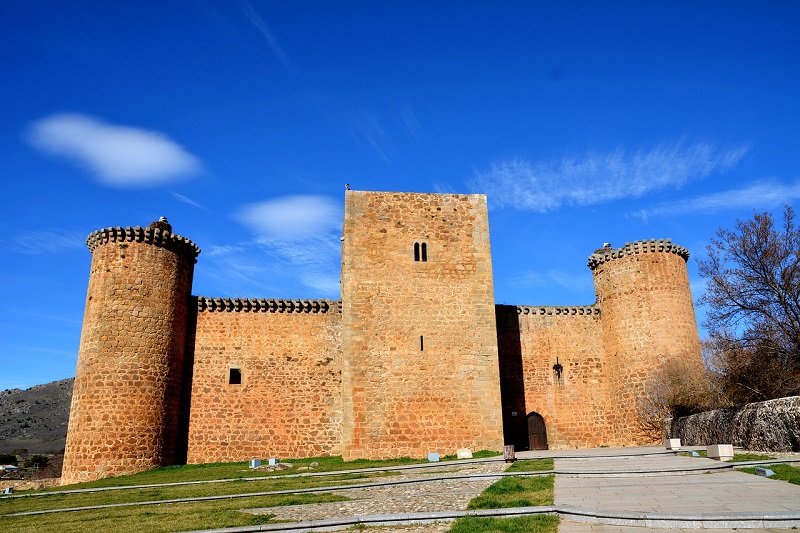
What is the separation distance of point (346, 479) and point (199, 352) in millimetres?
10911

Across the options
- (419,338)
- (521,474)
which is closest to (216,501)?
(521,474)

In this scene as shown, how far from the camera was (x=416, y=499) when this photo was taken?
9.20m

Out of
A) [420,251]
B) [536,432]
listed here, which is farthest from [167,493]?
[536,432]

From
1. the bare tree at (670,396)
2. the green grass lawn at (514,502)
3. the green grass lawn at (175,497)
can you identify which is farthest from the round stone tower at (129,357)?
the bare tree at (670,396)

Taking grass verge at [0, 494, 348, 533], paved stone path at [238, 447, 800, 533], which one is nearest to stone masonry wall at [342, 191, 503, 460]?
paved stone path at [238, 447, 800, 533]

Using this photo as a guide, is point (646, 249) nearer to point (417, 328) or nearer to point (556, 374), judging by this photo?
point (556, 374)

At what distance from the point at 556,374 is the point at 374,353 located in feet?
29.4

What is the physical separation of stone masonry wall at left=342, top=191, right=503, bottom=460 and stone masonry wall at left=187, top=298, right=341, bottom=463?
3.41 metres

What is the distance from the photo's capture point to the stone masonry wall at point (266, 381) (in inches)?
826

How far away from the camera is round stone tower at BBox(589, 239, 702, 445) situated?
22.3 m

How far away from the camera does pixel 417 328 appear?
64.6ft

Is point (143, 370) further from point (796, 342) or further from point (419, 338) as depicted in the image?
point (796, 342)

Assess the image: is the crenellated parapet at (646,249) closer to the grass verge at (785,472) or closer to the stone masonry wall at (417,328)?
the stone masonry wall at (417,328)

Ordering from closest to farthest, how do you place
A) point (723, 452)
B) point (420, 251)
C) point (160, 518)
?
point (160, 518)
point (723, 452)
point (420, 251)
